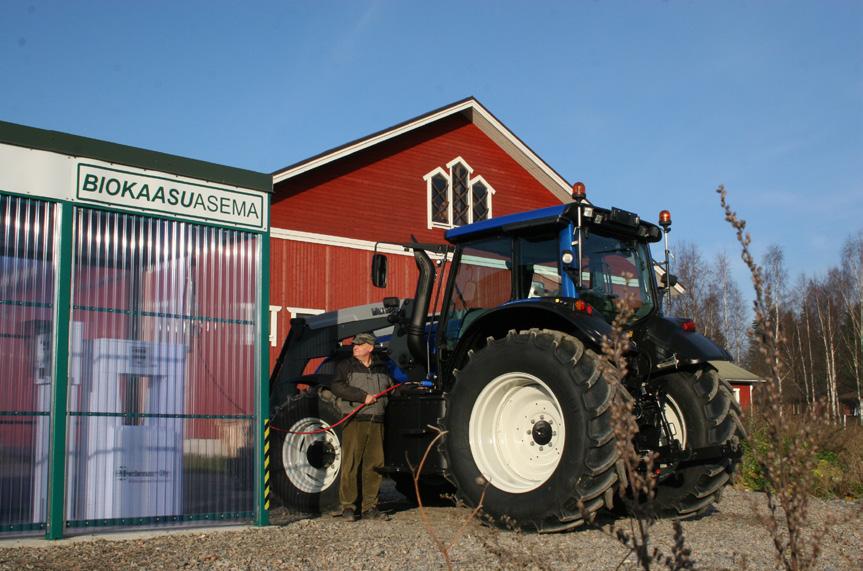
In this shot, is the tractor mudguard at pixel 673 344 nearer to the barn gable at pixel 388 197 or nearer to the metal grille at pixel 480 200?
the barn gable at pixel 388 197

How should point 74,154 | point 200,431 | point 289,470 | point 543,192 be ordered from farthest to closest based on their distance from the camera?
point 543,192 → point 289,470 → point 200,431 → point 74,154

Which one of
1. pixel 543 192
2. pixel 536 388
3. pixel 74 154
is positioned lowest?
pixel 536 388

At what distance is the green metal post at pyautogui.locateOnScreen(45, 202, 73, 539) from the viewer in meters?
7.07

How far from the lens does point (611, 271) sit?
8641 millimetres

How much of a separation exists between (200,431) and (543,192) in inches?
777

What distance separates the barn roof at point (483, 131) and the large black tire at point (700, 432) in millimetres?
14117

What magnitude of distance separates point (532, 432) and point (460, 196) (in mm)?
17597

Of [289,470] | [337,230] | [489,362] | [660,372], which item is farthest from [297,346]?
[337,230]

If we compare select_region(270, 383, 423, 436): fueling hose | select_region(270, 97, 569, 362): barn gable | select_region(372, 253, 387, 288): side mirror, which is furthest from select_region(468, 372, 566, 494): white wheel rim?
select_region(270, 97, 569, 362): barn gable

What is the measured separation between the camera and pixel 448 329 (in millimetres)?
9016

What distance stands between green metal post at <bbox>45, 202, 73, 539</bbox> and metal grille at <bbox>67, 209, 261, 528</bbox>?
10 centimetres

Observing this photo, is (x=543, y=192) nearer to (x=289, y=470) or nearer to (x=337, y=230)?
(x=337, y=230)

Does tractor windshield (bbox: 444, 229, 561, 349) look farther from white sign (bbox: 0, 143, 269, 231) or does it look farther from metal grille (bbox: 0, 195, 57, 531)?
metal grille (bbox: 0, 195, 57, 531)

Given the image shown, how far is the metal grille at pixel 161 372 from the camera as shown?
295 inches
